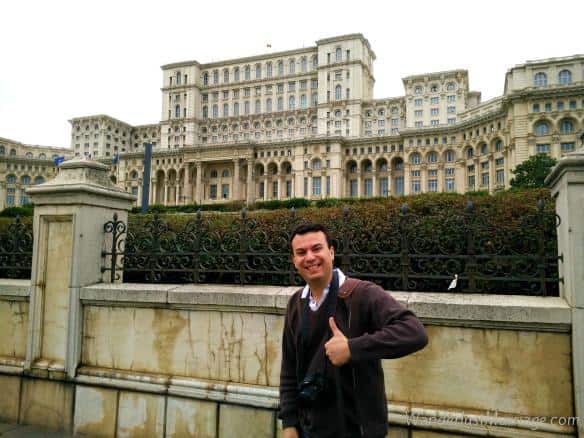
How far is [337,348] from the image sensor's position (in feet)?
6.25

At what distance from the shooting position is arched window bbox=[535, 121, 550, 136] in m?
56.3

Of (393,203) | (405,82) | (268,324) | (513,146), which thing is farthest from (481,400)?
(405,82)

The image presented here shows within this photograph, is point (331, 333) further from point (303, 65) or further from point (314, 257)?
point (303, 65)

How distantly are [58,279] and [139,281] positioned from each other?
1061 millimetres

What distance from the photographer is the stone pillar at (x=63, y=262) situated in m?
4.70

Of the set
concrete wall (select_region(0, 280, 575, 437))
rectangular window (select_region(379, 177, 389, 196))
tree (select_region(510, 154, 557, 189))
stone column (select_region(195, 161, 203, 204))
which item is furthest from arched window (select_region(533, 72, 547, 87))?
concrete wall (select_region(0, 280, 575, 437))

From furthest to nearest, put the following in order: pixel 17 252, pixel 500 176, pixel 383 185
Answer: pixel 383 185 → pixel 500 176 → pixel 17 252

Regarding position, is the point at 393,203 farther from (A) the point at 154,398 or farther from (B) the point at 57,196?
(B) the point at 57,196

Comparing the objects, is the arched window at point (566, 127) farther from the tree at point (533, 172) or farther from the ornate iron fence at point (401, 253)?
the ornate iron fence at point (401, 253)

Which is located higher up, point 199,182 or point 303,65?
point 303,65

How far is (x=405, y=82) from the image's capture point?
82188 millimetres

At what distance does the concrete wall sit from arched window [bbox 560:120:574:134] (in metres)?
65.2

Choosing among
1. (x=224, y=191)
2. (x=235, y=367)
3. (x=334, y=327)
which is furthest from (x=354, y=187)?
(x=334, y=327)

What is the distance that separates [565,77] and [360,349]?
73424 millimetres
